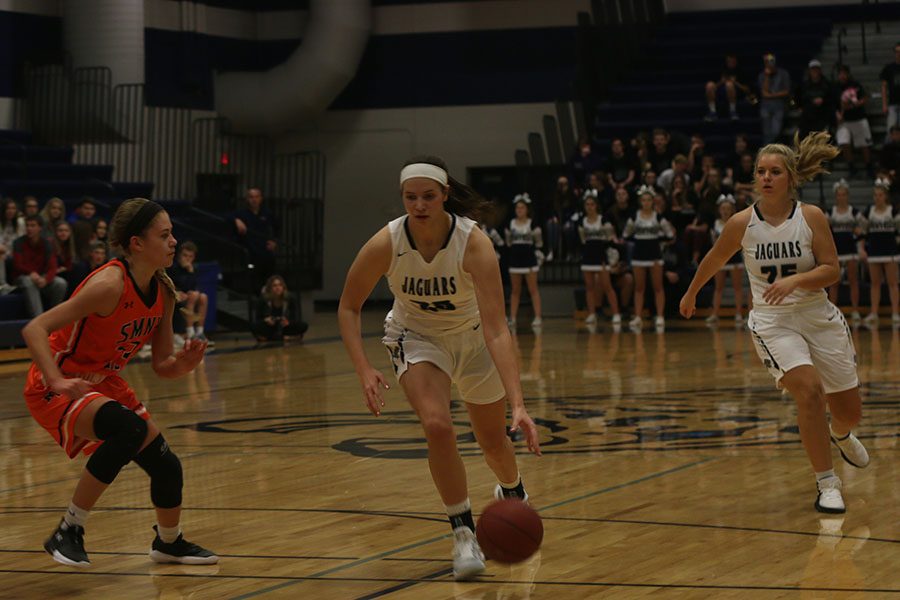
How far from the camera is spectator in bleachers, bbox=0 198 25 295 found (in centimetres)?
1494

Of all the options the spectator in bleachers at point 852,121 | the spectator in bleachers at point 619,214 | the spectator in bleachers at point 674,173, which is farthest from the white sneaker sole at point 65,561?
the spectator in bleachers at point 852,121

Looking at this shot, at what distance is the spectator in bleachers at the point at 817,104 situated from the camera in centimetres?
2053

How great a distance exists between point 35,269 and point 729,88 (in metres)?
11.8

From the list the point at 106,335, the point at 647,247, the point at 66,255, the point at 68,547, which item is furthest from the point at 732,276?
the point at 68,547

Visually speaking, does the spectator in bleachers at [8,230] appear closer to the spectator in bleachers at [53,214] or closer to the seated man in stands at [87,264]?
the spectator in bleachers at [53,214]

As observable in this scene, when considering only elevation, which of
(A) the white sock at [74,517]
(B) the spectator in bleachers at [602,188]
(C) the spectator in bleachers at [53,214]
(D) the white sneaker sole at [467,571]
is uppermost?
(B) the spectator in bleachers at [602,188]

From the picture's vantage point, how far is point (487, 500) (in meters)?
6.56

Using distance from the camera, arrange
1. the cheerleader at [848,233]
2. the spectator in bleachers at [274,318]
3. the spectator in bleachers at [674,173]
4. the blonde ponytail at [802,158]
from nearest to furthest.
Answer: the blonde ponytail at [802,158]
the spectator in bleachers at [274,318]
the cheerleader at [848,233]
the spectator in bleachers at [674,173]

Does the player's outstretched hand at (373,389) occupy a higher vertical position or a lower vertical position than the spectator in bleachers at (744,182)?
lower

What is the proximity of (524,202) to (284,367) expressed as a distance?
582cm

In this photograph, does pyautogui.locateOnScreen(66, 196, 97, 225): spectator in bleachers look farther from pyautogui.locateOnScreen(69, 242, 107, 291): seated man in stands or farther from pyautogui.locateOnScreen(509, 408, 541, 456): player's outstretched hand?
pyautogui.locateOnScreen(509, 408, 541, 456): player's outstretched hand

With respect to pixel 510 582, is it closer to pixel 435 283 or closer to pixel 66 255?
pixel 435 283

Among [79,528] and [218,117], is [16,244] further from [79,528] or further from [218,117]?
[79,528]

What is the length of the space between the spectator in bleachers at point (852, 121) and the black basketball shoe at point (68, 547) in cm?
1707
